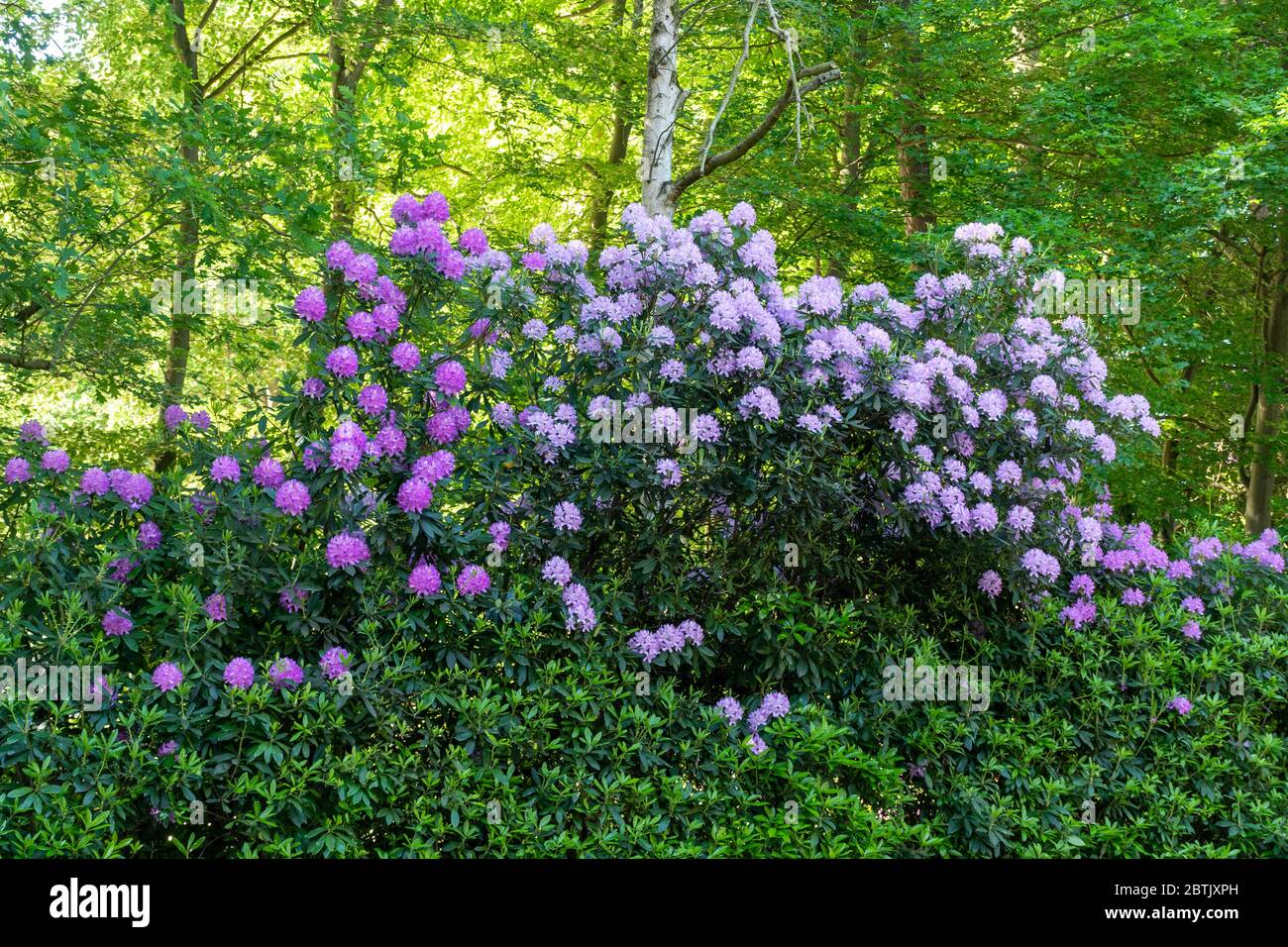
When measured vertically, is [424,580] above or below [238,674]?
above

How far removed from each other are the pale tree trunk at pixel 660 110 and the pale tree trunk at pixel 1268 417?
7.29 m

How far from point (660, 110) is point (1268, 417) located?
808 cm

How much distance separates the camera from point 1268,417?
11.3 m

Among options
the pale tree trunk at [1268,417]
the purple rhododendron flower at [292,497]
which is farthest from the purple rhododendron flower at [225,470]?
the pale tree trunk at [1268,417]

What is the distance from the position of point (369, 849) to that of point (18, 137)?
4365 millimetres

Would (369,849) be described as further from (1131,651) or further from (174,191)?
(174,191)

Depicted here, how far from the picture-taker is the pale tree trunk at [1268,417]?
1084 cm

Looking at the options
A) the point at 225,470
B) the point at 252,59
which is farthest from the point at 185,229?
the point at 225,470

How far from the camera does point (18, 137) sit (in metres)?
5.70

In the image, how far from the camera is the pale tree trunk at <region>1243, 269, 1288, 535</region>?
10.8 meters

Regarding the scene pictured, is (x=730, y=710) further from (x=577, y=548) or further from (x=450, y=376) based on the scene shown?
(x=450, y=376)

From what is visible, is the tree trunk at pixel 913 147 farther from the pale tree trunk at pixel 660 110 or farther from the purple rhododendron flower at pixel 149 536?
the purple rhododendron flower at pixel 149 536

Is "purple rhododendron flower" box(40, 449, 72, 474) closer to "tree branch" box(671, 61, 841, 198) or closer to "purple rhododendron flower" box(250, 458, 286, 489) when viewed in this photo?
"purple rhododendron flower" box(250, 458, 286, 489)
